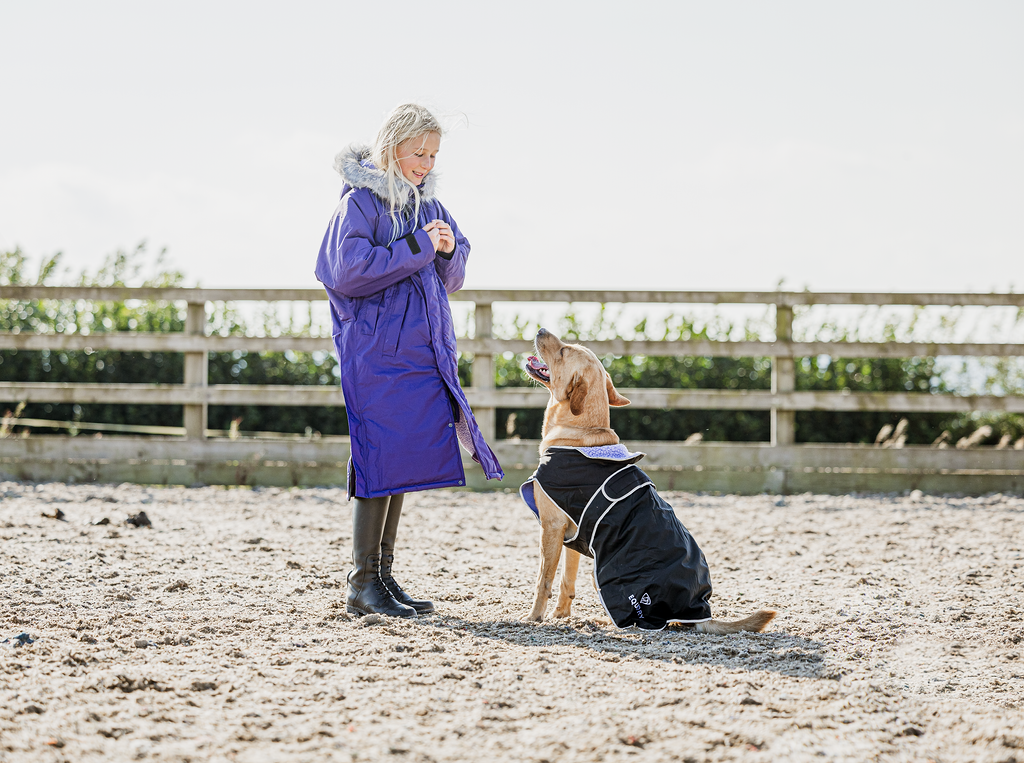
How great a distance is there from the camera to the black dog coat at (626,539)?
3006 mm

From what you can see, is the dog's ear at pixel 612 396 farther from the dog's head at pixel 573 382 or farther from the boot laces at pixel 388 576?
the boot laces at pixel 388 576

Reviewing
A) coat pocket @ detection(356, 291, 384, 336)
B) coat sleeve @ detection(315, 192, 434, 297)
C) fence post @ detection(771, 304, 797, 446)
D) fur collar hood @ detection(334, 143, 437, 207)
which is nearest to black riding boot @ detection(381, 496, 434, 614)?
coat pocket @ detection(356, 291, 384, 336)

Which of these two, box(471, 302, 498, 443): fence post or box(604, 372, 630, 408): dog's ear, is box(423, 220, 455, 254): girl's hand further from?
box(471, 302, 498, 443): fence post

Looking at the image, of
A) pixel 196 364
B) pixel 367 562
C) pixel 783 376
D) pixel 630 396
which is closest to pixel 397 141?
pixel 367 562

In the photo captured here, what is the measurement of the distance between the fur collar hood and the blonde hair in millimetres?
18

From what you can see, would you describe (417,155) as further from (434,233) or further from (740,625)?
(740,625)

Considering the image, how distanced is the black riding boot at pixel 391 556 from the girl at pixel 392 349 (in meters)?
0.01

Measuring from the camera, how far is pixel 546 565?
3.21 m

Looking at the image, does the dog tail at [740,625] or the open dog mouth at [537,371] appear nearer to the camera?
the dog tail at [740,625]

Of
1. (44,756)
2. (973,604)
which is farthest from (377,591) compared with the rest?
(973,604)

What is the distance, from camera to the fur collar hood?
10.7 ft

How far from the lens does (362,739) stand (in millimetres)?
1927

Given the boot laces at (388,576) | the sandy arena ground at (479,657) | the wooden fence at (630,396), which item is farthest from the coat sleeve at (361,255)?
the wooden fence at (630,396)

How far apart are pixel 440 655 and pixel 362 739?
71 centimetres
